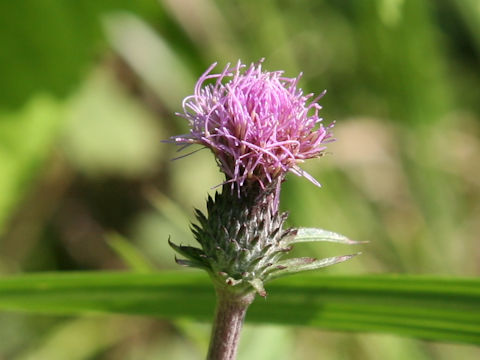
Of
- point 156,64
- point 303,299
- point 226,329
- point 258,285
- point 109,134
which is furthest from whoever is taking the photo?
point 109,134

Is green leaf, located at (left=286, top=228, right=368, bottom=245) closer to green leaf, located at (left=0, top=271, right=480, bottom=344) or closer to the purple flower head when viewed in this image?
the purple flower head

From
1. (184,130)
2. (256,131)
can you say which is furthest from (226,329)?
(184,130)

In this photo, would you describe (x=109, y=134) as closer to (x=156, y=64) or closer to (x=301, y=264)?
(x=156, y=64)

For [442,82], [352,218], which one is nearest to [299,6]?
[442,82]

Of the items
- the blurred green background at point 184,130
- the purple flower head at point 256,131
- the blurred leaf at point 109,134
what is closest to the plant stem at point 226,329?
the purple flower head at point 256,131

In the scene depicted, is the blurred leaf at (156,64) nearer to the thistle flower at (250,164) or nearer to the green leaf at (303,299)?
the green leaf at (303,299)

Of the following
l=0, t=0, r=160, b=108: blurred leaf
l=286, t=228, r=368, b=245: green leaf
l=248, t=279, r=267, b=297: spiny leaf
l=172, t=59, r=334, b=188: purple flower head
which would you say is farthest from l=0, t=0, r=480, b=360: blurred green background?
l=248, t=279, r=267, b=297: spiny leaf
